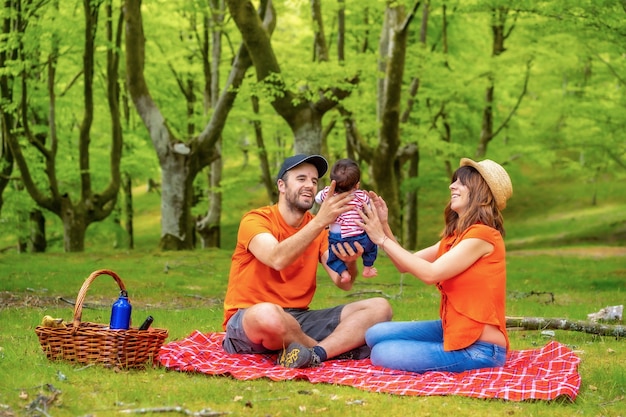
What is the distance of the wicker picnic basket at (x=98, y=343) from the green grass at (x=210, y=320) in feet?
0.31

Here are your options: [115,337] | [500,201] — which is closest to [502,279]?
[500,201]

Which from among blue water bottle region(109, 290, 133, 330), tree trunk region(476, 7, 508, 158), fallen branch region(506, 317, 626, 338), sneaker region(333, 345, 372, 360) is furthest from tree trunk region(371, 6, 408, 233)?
blue water bottle region(109, 290, 133, 330)

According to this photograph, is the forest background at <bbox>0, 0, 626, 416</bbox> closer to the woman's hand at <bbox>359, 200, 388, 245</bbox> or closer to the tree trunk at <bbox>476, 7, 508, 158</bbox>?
the tree trunk at <bbox>476, 7, 508, 158</bbox>

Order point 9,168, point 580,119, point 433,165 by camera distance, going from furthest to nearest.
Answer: point 433,165
point 580,119
point 9,168

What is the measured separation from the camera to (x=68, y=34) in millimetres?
18547

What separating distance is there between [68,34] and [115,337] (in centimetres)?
1476

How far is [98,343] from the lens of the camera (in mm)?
5398

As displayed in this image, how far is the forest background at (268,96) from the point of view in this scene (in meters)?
16.1

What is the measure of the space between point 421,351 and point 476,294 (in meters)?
0.60

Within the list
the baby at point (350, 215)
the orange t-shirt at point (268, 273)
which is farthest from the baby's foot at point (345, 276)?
the orange t-shirt at point (268, 273)

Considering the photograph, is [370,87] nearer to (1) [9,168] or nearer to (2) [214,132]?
(2) [214,132]

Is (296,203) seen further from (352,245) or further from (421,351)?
(421,351)

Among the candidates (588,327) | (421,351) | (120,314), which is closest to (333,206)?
(421,351)

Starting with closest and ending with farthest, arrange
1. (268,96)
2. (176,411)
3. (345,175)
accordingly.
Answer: (176,411) < (345,175) < (268,96)
